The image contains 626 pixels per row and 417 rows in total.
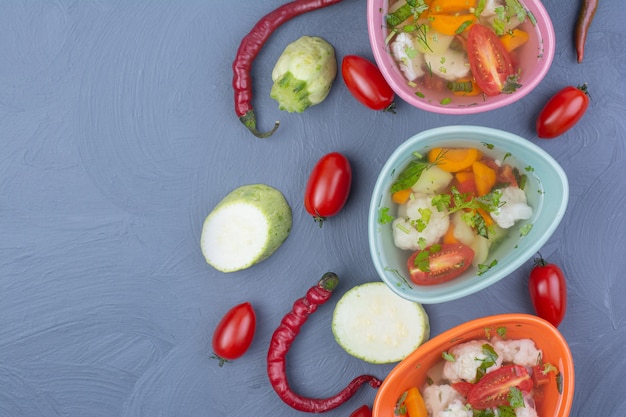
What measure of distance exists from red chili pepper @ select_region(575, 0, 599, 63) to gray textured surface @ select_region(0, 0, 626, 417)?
34mm

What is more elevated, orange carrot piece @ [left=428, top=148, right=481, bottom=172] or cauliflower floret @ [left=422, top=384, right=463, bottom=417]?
orange carrot piece @ [left=428, top=148, right=481, bottom=172]

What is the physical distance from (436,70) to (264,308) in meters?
0.82

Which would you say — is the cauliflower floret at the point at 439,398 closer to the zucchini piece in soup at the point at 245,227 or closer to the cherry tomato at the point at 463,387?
the cherry tomato at the point at 463,387

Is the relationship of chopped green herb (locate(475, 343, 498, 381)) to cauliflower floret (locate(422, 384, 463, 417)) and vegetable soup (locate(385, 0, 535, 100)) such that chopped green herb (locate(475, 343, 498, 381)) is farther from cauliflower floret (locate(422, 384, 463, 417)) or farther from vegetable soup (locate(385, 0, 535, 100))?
vegetable soup (locate(385, 0, 535, 100))

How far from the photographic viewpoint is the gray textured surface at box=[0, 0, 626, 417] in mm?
1779

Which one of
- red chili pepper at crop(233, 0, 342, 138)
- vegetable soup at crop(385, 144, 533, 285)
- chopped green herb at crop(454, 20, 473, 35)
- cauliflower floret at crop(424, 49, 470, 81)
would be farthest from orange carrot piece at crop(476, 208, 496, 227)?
red chili pepper at crop(233, 0, 342, 138)

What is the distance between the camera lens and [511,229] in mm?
1657

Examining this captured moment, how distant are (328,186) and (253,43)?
0.44m

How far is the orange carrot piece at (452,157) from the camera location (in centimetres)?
161

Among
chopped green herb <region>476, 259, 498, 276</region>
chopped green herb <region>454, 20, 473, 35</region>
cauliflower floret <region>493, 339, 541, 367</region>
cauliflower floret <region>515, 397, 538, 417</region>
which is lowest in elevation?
cauliflower floret <region>515, 397, 538, 417</region>

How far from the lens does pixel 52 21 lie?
70.7 inches

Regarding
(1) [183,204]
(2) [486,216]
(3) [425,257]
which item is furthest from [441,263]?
(1) [183,204]

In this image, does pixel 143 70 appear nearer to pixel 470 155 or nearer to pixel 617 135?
pixel 470 155

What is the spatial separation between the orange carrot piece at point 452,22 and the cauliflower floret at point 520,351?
802mm
